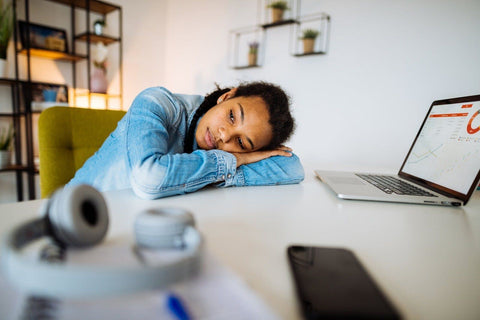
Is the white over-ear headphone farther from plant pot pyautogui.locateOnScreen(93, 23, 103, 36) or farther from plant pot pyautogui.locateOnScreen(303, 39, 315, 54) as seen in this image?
plant pot pyautogui.locateOnScreen(93, 23, 103, 36)

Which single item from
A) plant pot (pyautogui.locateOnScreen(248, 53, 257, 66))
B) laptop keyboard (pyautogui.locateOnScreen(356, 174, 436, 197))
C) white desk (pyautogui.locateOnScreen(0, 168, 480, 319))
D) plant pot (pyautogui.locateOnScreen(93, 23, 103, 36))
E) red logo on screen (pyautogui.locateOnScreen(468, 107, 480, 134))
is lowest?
white desk (pyautogui.locateOnScreen(0, 168, 480, 319))

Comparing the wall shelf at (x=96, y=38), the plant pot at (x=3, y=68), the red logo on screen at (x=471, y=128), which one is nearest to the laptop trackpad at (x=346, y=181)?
the red logo on screen at (x=471, y=128)

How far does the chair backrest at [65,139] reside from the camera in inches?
39.1

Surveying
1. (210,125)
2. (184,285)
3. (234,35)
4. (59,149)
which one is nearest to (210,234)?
(184,285)

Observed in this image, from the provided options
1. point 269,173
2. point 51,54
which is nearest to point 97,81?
point 51,54

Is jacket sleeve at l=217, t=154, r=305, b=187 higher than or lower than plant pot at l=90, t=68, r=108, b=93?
lower

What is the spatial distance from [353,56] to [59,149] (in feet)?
6.45

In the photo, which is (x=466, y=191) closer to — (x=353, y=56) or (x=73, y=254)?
(x=73, y=254)

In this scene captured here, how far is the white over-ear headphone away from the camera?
0.20m

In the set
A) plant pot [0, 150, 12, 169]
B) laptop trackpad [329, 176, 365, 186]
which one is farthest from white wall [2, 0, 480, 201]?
plant pot [0, 150, 12, 169]

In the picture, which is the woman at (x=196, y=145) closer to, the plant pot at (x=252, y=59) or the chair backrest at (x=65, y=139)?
the chair backrest at (x=65, y=139)

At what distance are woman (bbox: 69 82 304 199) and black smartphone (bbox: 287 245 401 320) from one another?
382mm

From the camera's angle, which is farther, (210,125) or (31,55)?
(31,55)

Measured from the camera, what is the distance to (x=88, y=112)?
111 centimetres
